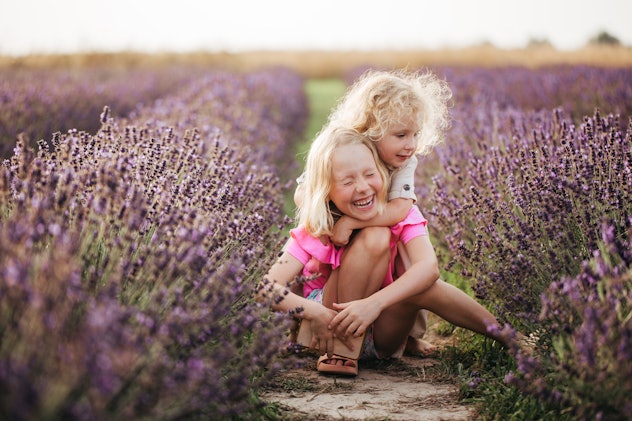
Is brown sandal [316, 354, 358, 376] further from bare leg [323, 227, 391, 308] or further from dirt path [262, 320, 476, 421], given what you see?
bare leg [323, 227, 391, 308]

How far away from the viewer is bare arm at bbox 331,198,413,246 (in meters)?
2.98

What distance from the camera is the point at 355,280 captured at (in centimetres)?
290

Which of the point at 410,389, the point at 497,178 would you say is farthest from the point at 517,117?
the point at 410,389

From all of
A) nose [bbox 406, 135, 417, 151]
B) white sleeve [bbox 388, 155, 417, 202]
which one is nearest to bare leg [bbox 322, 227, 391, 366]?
white sleeve [bbox 388, 155, 417, 202]

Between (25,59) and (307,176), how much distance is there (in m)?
9.51

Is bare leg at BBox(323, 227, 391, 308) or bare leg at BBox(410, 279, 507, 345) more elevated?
bare leg at BBox(323, 227, 391, 308)

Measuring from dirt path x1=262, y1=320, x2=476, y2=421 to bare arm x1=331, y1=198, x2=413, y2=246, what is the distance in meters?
0.59

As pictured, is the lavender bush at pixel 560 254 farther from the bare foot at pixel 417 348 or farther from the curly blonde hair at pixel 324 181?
the curly blonde hair at pixel 324 181

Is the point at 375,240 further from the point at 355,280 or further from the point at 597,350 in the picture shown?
the point at 597,350

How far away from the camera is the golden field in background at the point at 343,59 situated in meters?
15.9

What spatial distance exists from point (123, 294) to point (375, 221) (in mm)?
1259

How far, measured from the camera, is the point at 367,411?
2525mm

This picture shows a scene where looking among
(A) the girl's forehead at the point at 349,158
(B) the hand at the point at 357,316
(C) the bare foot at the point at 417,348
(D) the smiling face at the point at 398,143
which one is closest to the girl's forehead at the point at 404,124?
(D) the smiling face at the point at 398,143

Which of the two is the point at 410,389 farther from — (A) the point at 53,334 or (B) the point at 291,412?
(A) the point at 53,334
